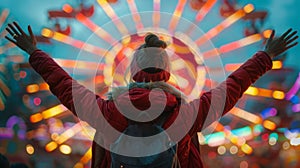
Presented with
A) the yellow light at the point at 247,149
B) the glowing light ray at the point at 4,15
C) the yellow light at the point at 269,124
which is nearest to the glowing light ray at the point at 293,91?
the yellow light at the point at 269,124

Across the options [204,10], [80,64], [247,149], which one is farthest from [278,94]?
[80,64]

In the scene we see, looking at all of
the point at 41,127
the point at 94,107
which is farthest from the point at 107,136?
the point at 41,127

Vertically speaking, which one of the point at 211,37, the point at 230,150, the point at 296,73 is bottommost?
the point at 230,150

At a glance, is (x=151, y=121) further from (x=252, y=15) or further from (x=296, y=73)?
(x=296, y=73)

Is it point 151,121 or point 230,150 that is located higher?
point 151,121

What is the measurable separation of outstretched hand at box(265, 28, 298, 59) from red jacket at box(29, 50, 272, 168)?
0.19 feet

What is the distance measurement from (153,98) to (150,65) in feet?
0.33

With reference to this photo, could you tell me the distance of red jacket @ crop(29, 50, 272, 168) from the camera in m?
1.04

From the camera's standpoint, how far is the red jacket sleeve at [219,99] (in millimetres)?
1046

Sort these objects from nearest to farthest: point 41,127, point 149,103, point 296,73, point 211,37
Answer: point 149,103 < point 211,37 < point 41,127 < point 296,73

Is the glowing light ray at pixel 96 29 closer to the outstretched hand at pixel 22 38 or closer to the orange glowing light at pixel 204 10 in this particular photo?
the orange glowing light at pixel 204 10

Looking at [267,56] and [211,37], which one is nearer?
[267,56]

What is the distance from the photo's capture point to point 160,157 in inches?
40.9

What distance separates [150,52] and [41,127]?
15.2 ft
